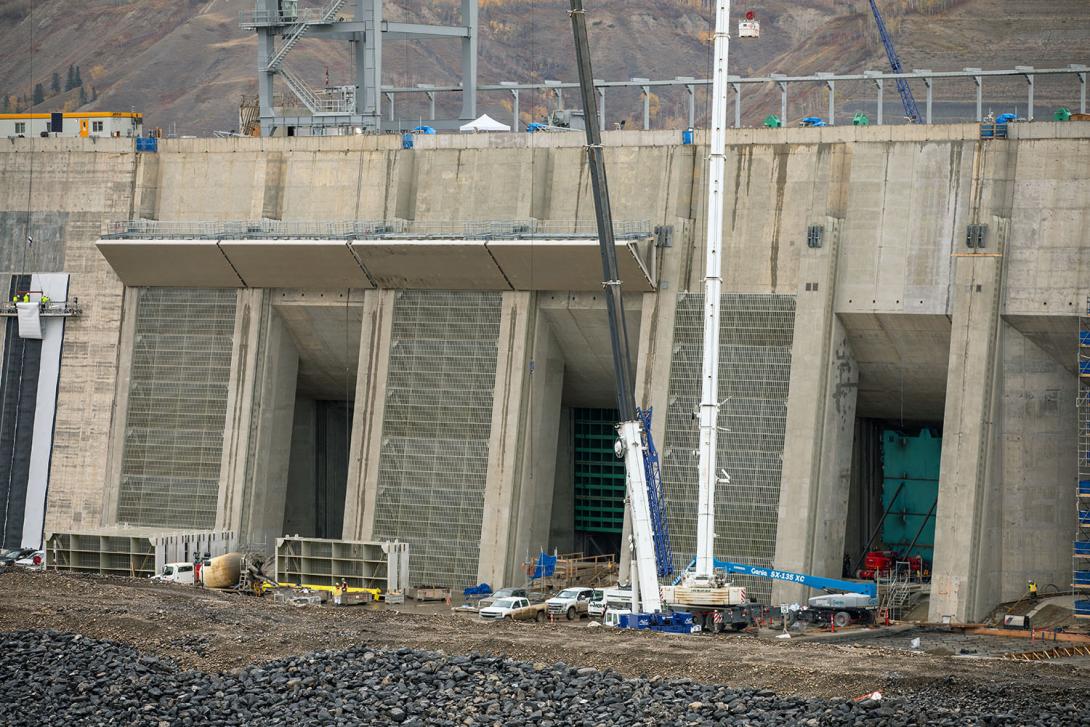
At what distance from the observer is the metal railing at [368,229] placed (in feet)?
262

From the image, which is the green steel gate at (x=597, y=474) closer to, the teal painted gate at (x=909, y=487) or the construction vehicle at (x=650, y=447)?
the teal painted gate at (x=909, y=487)

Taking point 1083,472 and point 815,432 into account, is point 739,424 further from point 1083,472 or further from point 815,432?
point 1083,472

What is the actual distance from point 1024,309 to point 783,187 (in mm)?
10594

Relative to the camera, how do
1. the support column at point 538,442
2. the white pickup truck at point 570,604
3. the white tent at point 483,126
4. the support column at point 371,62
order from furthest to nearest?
the support column at point 371,62
the white tent at point 483,126
the support column at point 538,442
the white pickup truck at point 570,604

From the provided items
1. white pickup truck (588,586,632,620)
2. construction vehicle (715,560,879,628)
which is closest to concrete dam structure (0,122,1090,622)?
construction vehicle (715,560,879,628)

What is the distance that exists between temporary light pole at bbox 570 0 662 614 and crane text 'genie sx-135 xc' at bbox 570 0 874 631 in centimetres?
3

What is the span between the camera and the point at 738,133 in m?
78.1

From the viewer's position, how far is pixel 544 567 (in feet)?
261

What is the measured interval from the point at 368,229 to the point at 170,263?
900cm

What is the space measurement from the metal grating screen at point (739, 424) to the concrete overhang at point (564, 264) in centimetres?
249

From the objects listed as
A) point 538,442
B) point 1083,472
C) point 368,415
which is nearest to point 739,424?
point 538,442

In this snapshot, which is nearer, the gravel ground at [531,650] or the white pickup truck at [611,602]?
the gravel ground at [531,650]

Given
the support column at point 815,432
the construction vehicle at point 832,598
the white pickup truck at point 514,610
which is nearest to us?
the white pickup truck at point 514,610

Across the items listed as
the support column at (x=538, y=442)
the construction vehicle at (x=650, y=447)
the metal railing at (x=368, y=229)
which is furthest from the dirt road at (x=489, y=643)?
the metal railing at (x=368, y=229)
